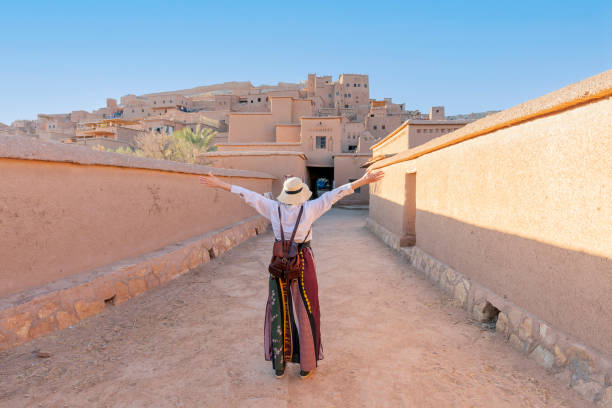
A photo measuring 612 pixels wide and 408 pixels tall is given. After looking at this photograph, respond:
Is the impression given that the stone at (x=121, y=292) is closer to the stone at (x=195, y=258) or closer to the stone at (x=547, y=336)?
the stone at (x=195, y=258)

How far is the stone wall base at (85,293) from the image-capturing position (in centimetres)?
321

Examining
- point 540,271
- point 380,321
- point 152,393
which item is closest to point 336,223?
point 380,321

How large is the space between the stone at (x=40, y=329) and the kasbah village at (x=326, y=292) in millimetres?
21

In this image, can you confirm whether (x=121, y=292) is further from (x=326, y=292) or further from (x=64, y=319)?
(x=326, y=292)

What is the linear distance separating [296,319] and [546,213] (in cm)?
276

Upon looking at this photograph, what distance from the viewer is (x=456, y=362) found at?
3215mm

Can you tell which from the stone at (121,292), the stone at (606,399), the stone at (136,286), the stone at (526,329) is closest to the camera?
the stone at (606,399)

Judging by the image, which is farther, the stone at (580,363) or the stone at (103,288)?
the stone at (103,288)

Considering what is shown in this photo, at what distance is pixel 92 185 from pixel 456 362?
5068 mm

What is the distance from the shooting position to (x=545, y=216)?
10.6ft

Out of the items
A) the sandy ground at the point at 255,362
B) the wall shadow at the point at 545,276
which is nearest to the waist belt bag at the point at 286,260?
the sandy ground at the point at 255,362

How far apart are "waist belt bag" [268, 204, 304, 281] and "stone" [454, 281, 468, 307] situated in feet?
10.3

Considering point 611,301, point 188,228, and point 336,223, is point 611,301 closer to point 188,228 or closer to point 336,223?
point 188,228

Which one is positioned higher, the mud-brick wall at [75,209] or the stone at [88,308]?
the mud-brick wall at [75,209]
